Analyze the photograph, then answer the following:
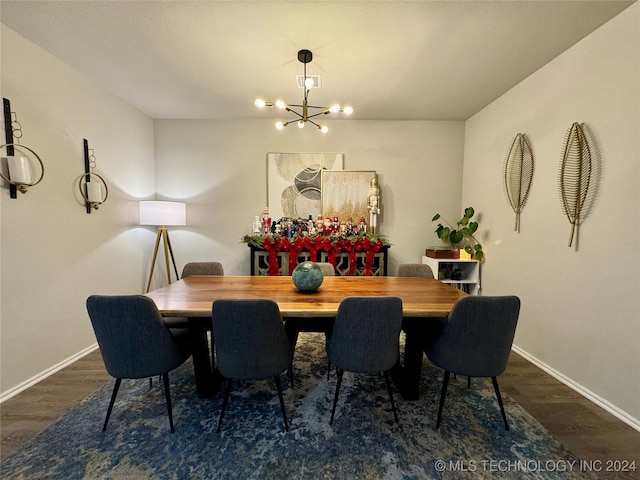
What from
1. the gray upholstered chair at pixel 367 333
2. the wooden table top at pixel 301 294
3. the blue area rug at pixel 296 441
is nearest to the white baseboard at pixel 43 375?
the blue area rug at pixel 296 441

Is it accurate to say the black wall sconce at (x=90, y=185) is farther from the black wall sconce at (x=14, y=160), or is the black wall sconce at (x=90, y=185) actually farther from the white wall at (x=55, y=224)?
the black wall sconce at (x=14, y=160)

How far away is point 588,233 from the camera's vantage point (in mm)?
2002

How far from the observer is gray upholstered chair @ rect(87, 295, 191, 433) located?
54.4 inches

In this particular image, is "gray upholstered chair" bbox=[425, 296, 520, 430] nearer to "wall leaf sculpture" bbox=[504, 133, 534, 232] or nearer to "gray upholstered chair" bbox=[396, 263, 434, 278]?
"gray upholstered chair" bbox=[396, 263, 434, 278]

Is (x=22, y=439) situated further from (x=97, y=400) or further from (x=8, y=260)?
(x=8, y=260)

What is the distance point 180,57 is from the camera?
2.26 meters

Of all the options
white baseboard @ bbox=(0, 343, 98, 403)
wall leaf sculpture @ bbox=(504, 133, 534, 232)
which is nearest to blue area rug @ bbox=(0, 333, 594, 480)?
white baseboard @ bbox=(0, 343, 98, 403)

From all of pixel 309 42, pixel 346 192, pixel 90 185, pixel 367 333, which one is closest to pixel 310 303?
pixel 367 333

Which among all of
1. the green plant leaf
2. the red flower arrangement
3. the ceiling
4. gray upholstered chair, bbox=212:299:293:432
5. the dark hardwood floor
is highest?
the ceiling

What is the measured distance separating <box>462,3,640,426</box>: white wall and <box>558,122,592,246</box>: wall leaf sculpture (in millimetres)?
59

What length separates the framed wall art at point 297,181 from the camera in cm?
374

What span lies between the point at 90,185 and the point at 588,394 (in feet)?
15.2

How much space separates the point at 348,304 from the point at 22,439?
2.09 metres

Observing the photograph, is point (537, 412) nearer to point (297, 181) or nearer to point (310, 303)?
point (310, 303)
